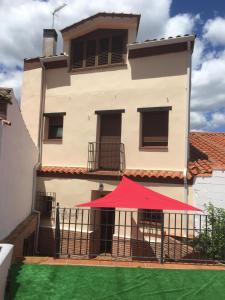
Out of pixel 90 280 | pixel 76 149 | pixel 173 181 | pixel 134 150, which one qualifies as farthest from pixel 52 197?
pixel 90 280

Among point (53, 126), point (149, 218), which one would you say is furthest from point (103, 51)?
point (149, 218)

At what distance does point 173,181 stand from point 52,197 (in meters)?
6.04

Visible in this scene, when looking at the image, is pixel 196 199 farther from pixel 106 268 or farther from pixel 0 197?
pixel 0 197

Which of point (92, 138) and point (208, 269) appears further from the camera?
point (92, 138)

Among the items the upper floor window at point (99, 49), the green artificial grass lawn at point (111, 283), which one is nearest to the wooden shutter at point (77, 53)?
the upper floor window at point (99, 49)

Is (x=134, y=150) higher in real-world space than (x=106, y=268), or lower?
higher

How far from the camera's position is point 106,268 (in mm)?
8133

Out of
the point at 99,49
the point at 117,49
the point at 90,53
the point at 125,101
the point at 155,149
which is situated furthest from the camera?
the point at 90,53

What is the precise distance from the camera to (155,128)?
1359 cm

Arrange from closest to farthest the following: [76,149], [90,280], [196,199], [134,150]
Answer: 1. [90,280]
2. [196,199]
3. [134,150]
4. [76,149]

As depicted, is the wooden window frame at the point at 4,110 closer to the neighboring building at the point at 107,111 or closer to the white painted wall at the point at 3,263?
the white painted wall at the point at 3,263

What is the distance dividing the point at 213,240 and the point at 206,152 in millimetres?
5823

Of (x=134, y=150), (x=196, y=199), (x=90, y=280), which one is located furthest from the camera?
(x=134, y=150)

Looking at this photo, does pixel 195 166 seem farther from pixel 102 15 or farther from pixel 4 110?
pixel 102 15
